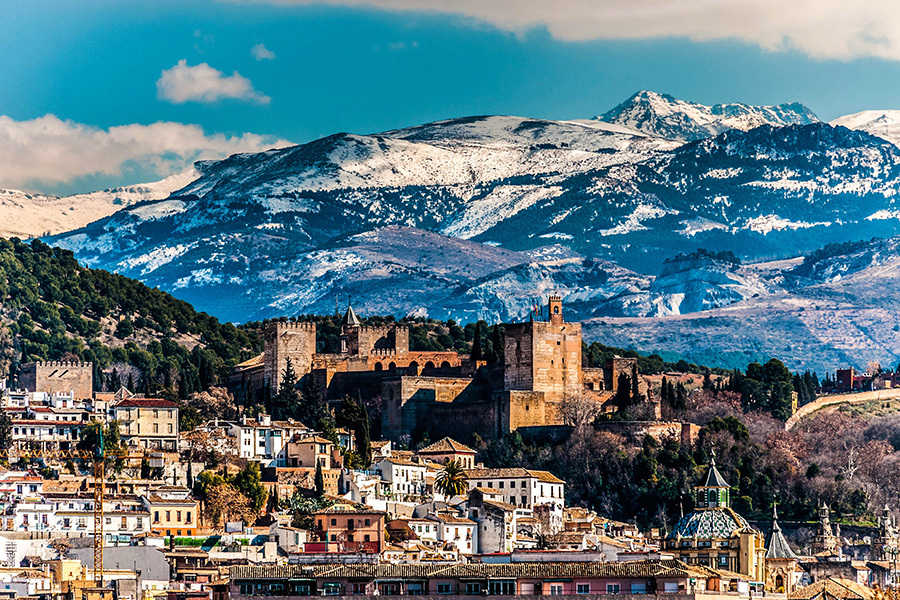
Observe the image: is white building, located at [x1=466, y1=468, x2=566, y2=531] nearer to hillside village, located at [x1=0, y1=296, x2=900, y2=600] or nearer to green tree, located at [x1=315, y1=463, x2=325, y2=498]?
hillside village, located at [x1=0, y1=296, x2=900, y2=600]

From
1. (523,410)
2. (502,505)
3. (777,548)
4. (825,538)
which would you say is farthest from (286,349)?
(777,548)

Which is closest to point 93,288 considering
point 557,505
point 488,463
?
point 488,463

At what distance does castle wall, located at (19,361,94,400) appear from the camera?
144375 mm

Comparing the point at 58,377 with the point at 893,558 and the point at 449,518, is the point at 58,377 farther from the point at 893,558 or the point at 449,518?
the point at 893,558

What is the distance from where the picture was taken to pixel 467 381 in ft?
473

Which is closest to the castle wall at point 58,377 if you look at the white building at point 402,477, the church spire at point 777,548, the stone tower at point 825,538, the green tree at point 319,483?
the white building at point 402,477

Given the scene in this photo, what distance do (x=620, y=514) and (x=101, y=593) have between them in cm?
5214

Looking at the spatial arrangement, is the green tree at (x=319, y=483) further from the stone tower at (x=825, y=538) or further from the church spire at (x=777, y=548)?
the stone tower at (x=825, y=538)

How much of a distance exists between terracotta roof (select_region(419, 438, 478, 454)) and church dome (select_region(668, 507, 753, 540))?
111 ft

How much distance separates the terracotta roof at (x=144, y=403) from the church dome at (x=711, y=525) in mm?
39168

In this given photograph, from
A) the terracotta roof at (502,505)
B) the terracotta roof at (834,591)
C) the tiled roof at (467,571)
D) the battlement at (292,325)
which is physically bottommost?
the terracotta roof at (834,591)

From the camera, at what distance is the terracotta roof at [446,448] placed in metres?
130

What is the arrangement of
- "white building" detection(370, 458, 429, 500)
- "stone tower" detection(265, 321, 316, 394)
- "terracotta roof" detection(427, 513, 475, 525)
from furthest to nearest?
"stone tower" detection(265, 321, 316, 394), "white building" detection(370, 458, 429, 500), "terracotta roof" detection(427, 513, 475, 525)

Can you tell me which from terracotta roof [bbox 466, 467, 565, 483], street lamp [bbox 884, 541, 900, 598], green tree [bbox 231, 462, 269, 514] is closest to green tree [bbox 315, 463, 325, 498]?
green tree [bbox 231, 462, 269, 514]
